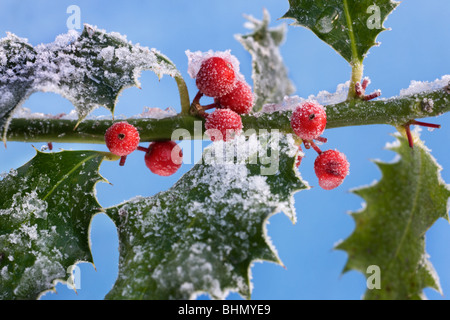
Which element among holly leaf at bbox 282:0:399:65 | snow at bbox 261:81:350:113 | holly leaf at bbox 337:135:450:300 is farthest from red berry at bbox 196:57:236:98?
holly leaf at bbox 337:135:450:300

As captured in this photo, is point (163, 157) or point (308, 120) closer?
point (308, 120)

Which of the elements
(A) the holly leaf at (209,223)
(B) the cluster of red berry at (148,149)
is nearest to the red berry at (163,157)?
(B) the cluster of red berry at (148,149)

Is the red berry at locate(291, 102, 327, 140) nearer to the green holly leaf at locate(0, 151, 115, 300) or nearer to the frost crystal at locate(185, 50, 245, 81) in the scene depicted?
the frost crystal at locate(185, 50, 245, 81)

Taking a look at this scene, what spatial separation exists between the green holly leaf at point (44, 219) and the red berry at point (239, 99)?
0.38 metres

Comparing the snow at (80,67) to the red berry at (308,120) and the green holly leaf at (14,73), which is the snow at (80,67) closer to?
the green holly leaf at (14,73)

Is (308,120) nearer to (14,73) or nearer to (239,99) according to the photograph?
(239,99)

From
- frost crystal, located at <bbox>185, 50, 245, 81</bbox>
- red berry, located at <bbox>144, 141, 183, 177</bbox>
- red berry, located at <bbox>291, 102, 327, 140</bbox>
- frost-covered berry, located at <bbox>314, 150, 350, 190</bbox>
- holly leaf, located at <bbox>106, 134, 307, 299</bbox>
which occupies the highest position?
frost crystal, located at <bbox>185, 50, 245, 81</bbox>

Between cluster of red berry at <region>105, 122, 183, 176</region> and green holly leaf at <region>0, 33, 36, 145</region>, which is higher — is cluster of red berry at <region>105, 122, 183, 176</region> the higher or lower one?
the lower one

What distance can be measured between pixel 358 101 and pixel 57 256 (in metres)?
0.89

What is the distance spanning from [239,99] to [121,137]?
0.33 metres

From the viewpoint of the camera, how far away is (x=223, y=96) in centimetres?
121

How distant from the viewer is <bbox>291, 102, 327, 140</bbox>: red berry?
109cm

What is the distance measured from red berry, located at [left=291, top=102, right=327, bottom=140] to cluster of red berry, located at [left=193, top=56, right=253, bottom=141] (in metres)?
0.14

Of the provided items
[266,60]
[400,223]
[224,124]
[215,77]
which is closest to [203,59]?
[215,77]
